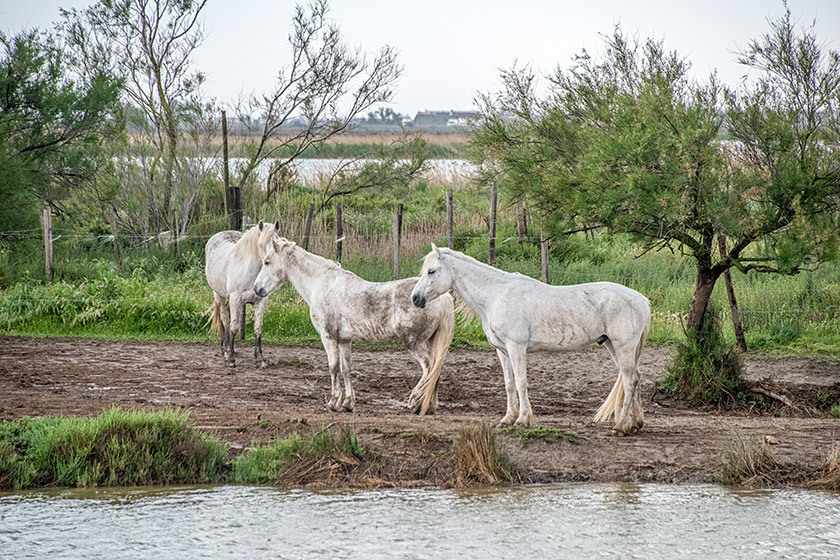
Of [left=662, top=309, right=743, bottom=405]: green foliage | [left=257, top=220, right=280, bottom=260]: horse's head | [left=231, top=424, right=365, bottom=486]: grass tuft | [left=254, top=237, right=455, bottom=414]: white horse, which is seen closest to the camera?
[left=231, top=424, right=365, bottom=486]: grass tuft

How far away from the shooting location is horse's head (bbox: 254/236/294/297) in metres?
10.0

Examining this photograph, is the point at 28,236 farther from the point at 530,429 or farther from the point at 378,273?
the point at 530,429

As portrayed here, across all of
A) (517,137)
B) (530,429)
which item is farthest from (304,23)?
(530,429)

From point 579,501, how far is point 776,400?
4213mm

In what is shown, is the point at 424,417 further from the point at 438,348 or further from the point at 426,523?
the point at 426,523

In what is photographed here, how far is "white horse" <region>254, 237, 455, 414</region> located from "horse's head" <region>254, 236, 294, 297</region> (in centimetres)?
53

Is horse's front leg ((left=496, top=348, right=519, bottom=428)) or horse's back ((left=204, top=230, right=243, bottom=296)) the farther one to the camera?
horse's back ((left=204, top=230, right=243, bottom=296))

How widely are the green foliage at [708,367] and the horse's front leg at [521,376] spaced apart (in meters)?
2.91

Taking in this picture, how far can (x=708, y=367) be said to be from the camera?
10203mm

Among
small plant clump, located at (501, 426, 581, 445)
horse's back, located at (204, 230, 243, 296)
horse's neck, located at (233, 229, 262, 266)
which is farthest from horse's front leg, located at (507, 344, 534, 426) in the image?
horse's back, located at (204, 230, 243, 296)

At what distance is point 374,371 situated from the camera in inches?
470

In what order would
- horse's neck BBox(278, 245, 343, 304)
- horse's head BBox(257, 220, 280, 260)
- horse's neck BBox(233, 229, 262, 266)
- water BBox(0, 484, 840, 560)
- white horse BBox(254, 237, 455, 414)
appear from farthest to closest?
1. horse's neck BBox(233, 229, 262, 266)
2. horse's head BBox(257, 220, 280, 260)
3. horse's neck BBox(278, 245, 343, 304)
4. white horse BBox(254, 237, 455, 414)
5. water BBox(0, 484, 840, 560)

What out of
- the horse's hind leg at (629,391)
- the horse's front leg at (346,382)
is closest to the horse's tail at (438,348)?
the horse's front leg at (346,382)

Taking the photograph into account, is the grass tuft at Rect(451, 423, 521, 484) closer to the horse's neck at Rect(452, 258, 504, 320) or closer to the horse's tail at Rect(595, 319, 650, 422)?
the horse's neck at Rect(452, 258, 504, 320)
